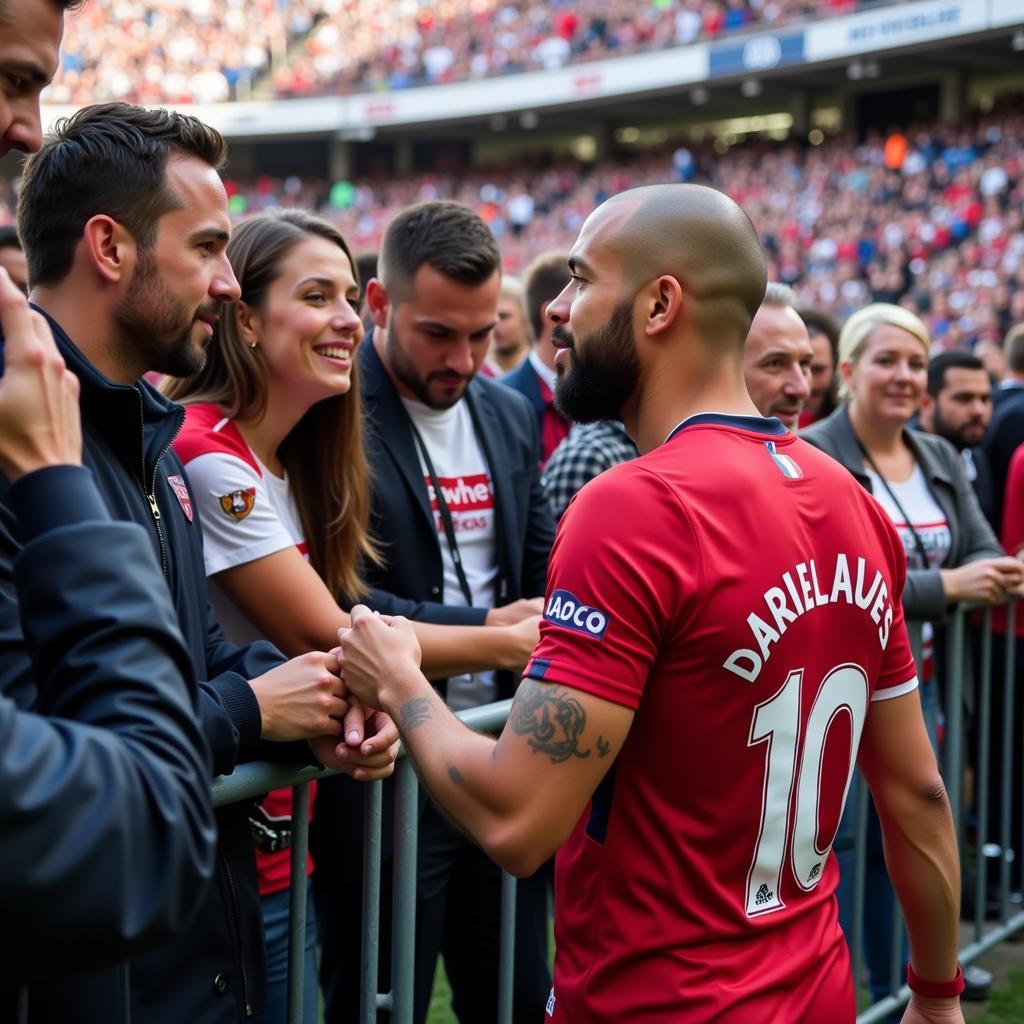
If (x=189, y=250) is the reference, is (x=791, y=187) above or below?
above

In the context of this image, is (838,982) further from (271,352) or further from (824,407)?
(824,407)

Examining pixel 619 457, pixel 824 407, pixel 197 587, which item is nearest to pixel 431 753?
pixel 197 587

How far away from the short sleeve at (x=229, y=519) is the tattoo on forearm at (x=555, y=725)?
95cm

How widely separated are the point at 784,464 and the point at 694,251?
0.36 m

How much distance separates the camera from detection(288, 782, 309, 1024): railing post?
214 cm

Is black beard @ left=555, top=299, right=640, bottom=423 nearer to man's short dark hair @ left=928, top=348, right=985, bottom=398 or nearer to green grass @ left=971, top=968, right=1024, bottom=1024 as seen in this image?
green grass @ left=971, top=968, right=1024, bottom=1024

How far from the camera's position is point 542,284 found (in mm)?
5391

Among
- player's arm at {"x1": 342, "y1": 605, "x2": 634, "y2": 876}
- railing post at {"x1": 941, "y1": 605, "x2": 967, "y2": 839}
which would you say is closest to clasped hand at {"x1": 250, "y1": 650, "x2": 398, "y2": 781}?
player's arm at {"x1": 342, "y1": 605, "x2": 634, "y2": 876}

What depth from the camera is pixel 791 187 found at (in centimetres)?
2470

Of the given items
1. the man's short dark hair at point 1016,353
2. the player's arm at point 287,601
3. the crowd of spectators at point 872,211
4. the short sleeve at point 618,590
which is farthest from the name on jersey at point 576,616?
the crowd of spectators at point 872,211

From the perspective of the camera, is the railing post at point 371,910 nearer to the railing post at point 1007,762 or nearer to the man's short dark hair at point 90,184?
the man's short dark hair at point 90,184

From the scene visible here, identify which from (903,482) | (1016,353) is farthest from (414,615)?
(1016,353)

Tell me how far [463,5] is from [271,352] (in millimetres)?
34844

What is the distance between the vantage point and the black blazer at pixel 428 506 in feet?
9.96
